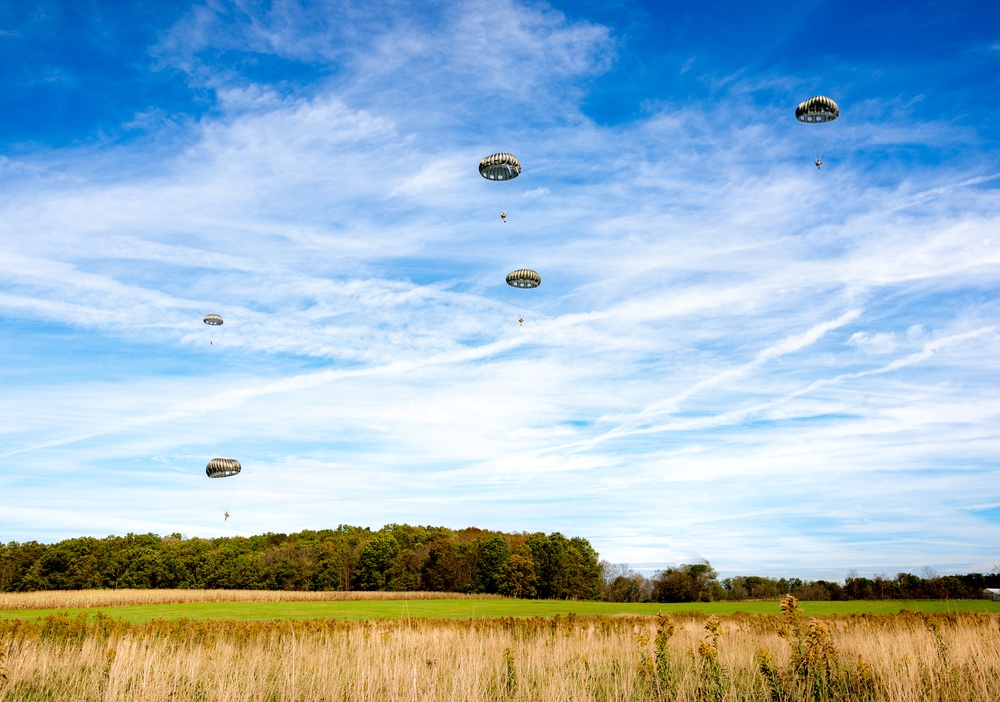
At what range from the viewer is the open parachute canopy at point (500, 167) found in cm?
2805

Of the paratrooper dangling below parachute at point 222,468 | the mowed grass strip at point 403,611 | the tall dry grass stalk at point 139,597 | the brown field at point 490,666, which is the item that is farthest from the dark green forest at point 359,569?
the brown field at point 490,666

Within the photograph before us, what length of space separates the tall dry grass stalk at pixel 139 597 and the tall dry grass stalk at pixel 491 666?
37.2m

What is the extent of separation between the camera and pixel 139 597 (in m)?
53.3

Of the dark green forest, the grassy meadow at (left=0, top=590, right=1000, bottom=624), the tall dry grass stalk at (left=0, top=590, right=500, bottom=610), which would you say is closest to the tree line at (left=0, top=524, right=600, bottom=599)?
the dark green forest

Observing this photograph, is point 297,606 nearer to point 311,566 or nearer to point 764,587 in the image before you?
point 311,566

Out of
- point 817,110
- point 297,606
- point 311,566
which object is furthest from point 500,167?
point 311,566

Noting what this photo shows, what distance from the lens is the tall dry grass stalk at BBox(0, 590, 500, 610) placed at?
47656mm

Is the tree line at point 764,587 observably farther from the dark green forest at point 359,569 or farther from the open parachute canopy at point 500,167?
the open parachute canopy at point 500,167

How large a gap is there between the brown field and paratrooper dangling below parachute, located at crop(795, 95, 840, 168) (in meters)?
20.4

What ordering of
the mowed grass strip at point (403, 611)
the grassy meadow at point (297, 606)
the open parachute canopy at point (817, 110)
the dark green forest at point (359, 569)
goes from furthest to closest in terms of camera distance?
1. the dark green forest at point (359, 569)
2. the grassy meadow at point (297, 606)
3. the mowed grass strip at point (403, 611)
4. the open parachute canopy at point (817, 110)

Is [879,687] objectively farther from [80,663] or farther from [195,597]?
[195,597]

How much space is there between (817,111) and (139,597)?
195 ft

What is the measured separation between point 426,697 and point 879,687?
7.89m

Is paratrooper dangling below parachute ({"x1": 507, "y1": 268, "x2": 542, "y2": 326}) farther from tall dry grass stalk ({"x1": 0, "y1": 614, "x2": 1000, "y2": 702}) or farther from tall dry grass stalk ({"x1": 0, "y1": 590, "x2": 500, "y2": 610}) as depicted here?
tall dry grass stalk ({"x1": 0, "y1": 590, "x2": 500, "y2": 610})
